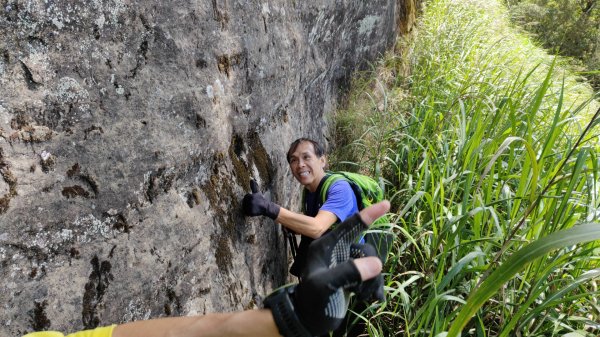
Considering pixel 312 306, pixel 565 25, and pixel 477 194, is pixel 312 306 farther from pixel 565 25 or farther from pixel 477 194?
pixel 565 25

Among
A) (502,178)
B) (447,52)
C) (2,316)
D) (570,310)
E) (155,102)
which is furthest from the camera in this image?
(447,52)

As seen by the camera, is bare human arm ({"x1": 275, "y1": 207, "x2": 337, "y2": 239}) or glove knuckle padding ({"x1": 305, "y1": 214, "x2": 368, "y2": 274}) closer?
glove knuckle padding ({"x1": 305, "y1": 214, "x2": 368, "y2": 274})

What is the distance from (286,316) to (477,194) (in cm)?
145

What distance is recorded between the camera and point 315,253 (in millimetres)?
1206

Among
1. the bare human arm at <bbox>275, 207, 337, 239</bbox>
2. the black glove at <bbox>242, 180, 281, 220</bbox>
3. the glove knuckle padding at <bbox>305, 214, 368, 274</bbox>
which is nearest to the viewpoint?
the glove knuckle padding at <bbox>305, 214, 368, 274</bbox>

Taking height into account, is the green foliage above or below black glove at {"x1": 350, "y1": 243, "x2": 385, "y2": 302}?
above

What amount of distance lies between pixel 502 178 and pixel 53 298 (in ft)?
7.15

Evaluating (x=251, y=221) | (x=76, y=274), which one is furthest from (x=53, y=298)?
(x=251, y=221)

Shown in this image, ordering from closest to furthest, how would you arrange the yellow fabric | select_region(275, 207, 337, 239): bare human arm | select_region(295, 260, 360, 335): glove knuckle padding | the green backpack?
select_region(295, 260, 360, 335): glove knuckle padding → the yellow fabric → select_region(275, 207, 337, 239): bare human arm → the green backpack

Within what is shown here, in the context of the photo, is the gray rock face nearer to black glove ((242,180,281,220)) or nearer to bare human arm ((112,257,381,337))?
black glove ((242,180,281,220))

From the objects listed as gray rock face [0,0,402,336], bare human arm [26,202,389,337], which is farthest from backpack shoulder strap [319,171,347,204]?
bare human arm [26,202,389,337]

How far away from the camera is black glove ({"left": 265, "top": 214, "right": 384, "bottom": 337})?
1.10m

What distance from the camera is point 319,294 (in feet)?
3.59

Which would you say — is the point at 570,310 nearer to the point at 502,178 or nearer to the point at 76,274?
the point at 502,178
